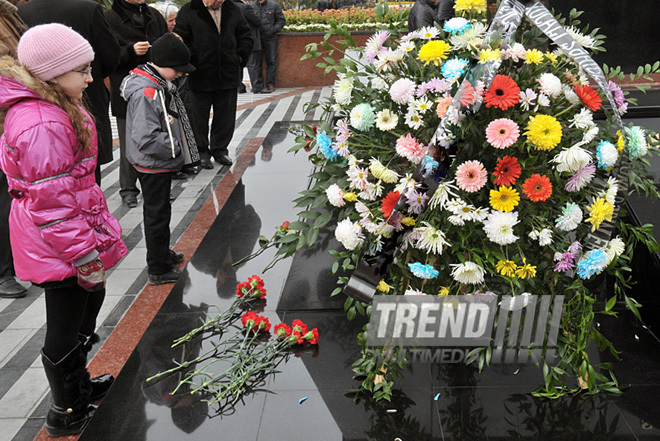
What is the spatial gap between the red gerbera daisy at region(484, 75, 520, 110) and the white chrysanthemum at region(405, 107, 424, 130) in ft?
0.85

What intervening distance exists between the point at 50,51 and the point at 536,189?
6.29ft

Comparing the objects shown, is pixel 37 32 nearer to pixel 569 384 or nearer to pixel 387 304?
pixel 387 304

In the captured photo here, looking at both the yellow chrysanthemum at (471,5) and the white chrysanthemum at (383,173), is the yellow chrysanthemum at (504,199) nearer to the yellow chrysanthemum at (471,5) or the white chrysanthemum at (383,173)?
the white chrysanthemum at (383,173)

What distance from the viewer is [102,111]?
4.71 metres

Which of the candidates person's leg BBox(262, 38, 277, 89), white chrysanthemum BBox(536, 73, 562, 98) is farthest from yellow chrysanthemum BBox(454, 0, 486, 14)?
person's leg BBox(262, 38, 277, 89)

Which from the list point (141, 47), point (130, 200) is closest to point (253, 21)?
point (141, 47)

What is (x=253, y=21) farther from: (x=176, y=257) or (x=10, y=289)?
(x=10, y=289)

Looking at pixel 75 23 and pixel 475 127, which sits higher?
pixel 475 127

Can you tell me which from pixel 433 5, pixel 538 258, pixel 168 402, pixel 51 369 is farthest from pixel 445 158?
pixel 433 5

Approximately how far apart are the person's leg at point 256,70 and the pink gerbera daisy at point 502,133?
10.1m

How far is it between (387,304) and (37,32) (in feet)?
5.73

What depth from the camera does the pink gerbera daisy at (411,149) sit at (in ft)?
7.29

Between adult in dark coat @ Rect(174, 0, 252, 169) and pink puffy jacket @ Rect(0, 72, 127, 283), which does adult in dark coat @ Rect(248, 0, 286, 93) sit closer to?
adult in dark coat @ Rect(174, 0, 252, 169)

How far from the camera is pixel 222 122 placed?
6.42 meters
